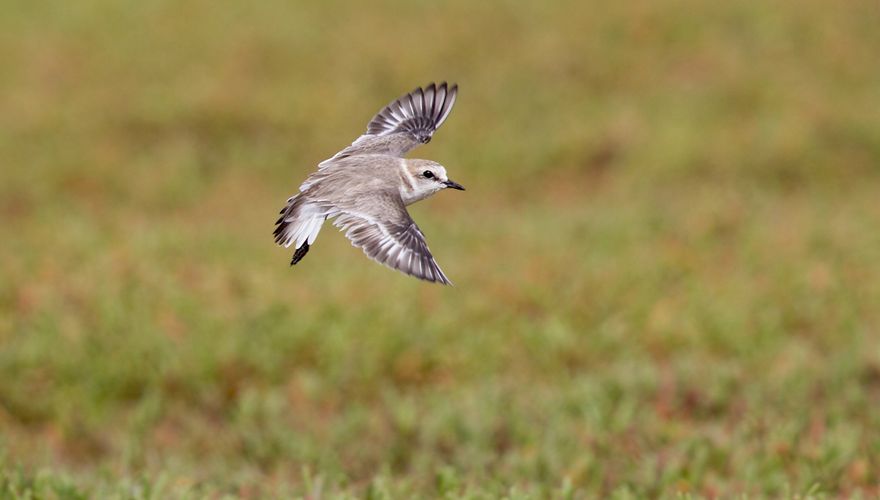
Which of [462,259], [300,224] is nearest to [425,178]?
[300,224]

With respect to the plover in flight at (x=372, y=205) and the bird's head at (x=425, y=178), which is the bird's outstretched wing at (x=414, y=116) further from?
the bird's head at (x=425, y=178)

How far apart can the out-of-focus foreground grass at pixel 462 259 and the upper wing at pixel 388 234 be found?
2.94 m

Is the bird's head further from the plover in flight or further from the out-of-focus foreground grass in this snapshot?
the out-of-focus foreground grass

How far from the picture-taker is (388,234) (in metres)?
3.20

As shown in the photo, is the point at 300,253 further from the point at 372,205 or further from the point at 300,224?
the point at 372,205

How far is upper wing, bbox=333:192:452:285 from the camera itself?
10.1ft

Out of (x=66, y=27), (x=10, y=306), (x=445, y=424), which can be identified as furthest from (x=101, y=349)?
(x=66, y=27)

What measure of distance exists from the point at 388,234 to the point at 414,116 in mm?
900

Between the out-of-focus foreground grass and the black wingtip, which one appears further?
the out-of-focus foreground grass

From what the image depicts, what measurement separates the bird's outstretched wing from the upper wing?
0.56 meters

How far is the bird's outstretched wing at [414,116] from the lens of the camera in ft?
12.7

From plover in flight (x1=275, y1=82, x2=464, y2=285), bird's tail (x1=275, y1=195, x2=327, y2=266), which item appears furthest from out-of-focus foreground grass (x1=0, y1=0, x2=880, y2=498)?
bird's tail (x1=275, y1=195, x2=327, y2=266)

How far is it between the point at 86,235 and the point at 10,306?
8.35 ft

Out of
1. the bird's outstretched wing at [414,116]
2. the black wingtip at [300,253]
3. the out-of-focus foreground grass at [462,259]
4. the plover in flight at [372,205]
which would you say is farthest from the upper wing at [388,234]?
the out-of-focus foreground grass at [462,259]
